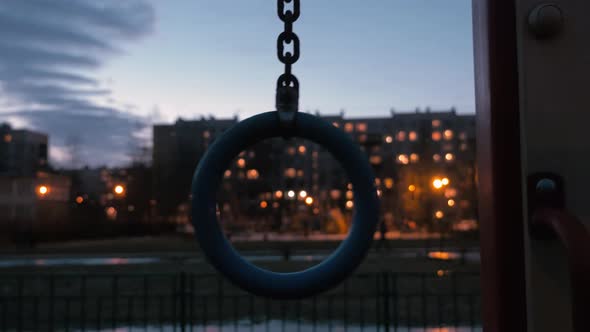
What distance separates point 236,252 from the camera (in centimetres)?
201

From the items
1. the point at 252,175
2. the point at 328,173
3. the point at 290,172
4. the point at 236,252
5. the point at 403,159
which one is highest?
the point at 403,159

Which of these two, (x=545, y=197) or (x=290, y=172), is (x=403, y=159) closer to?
(x=290, y=172)

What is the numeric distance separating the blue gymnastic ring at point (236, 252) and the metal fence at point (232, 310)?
613 centimetres

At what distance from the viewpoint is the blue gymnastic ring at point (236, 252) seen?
1.96 meters

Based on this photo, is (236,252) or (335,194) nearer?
(236,252)

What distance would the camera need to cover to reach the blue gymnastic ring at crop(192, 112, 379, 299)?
1.96 m

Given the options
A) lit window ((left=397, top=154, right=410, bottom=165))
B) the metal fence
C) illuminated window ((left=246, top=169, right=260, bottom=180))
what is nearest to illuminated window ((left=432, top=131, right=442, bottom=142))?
lit window ((left=397, top=154, right=410, bottom=165))

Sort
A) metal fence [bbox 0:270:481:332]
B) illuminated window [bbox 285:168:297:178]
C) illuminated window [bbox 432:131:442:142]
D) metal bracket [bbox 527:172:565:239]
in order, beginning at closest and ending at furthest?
metal bracket [bbox 527:172:565:239]
metal fence [bbox 0:270:481:332]
illuminated window [bbox 285:168:297:178]
illuminated window [bbox 432:131:442:142]

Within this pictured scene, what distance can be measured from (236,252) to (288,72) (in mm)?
721

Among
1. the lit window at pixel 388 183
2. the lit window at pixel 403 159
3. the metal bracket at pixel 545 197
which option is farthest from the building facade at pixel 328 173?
the metal bracket at pixel 545 197

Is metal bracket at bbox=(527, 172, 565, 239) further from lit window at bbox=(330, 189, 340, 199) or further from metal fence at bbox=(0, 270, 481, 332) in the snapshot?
lit window at bbox=(330, 189, 340, 199)

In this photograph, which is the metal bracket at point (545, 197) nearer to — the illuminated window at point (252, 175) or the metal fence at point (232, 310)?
the metal fence at point (232, 310)

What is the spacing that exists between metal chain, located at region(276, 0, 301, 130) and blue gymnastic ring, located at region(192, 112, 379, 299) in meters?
0.04

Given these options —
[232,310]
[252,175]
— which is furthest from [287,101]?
[252,175]
